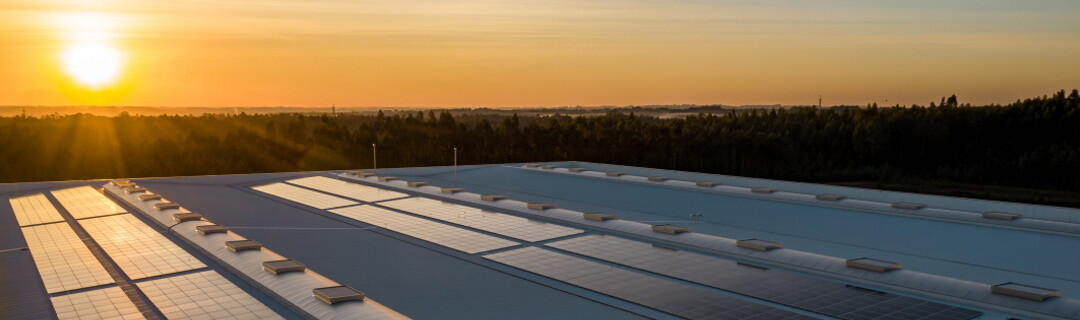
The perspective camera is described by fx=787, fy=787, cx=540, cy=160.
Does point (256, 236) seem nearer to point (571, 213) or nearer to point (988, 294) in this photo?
point (571, 213)

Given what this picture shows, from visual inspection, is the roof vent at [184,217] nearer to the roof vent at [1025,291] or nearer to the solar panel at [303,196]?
the solar panel at [303,196]

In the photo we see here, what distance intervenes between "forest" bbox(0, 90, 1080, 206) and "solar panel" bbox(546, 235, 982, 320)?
31.5 metres

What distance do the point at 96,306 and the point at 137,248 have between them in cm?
410

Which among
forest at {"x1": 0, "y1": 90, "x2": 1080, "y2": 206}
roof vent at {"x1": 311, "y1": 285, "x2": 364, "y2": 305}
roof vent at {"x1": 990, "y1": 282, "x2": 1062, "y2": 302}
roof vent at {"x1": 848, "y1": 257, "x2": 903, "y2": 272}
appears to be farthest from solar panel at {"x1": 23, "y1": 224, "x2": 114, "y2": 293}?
forest at {"x1": 0, "y1": 90, "x2": 1080, "y2": 206}

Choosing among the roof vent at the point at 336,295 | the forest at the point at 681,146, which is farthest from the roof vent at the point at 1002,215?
the forest at the point at 681,146

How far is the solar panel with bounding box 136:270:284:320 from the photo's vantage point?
370 inches

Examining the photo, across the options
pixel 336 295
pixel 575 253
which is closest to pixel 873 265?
pixel 575 253

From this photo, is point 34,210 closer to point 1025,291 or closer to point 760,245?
point 760,245

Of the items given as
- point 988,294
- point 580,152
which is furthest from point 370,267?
point 580,152

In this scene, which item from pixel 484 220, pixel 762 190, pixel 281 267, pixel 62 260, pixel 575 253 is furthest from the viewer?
pixel 762 190

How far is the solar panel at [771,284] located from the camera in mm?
9845

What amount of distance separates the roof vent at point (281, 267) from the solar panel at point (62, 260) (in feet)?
7.78

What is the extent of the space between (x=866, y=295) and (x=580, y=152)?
38.8 metres

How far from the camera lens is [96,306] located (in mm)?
9875
